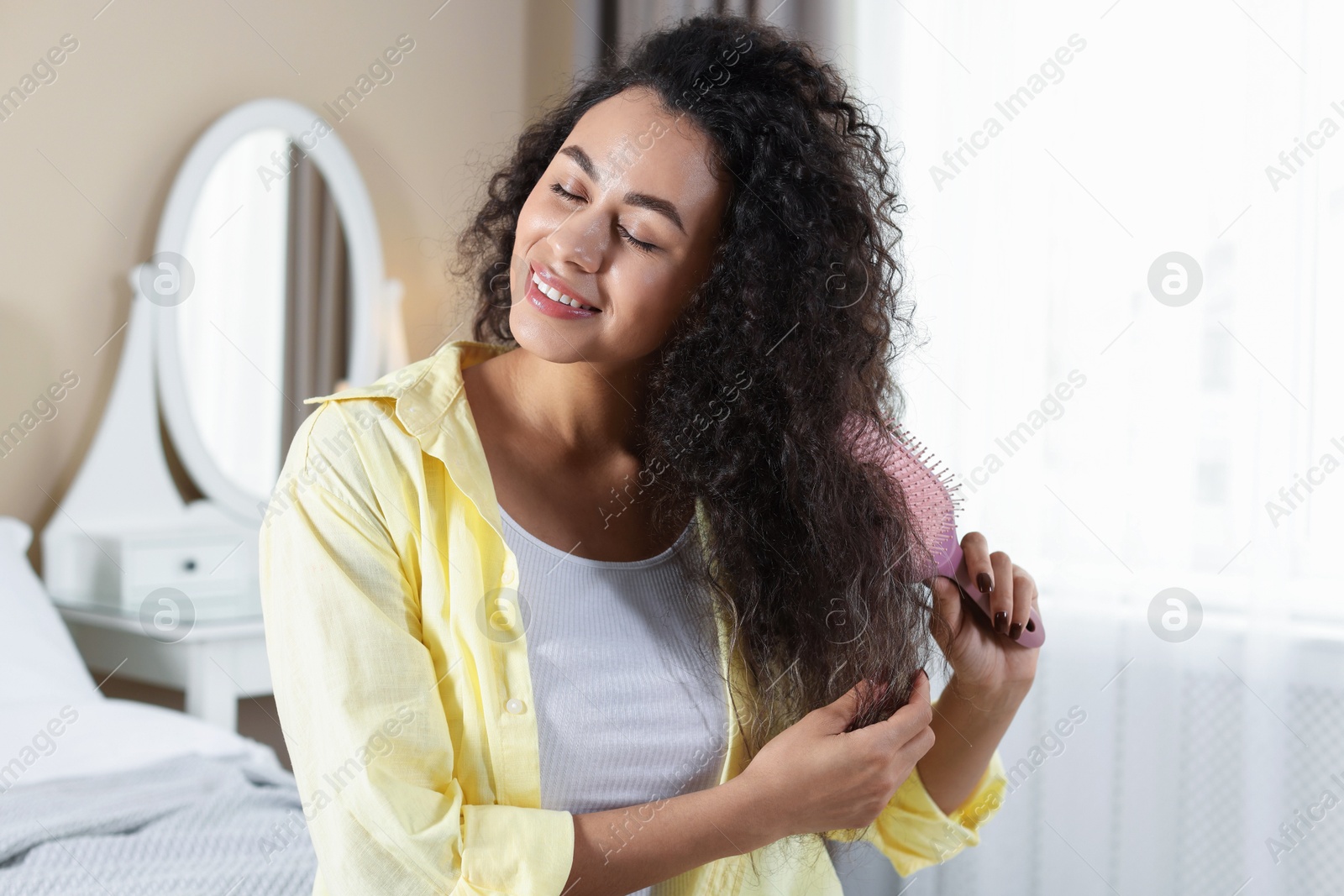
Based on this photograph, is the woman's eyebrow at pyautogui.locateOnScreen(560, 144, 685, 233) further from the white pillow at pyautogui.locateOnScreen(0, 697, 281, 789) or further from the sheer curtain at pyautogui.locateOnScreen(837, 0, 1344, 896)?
the white pillow at pyautogui.locateOnScreen(0, 697, 281, 789)

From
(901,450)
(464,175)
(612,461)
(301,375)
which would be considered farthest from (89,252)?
(901,450)

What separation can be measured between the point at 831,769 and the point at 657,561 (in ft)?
A: 0.77

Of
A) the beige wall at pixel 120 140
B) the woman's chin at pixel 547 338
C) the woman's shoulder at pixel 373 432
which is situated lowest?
the beige wall at pixel 120 140

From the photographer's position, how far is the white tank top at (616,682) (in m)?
0.80

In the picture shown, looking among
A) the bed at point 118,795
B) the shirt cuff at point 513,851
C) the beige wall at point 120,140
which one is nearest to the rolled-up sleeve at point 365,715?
the shirt cuff at point 513,851

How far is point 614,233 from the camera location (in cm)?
87

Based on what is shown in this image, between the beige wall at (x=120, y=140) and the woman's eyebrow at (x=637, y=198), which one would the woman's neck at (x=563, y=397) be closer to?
the woman's eyebrow at (x=637, y=198)

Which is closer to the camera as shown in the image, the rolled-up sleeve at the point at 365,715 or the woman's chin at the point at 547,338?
the rolled-up sleeve at the point at 365,715

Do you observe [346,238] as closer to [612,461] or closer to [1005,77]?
[1005,77]

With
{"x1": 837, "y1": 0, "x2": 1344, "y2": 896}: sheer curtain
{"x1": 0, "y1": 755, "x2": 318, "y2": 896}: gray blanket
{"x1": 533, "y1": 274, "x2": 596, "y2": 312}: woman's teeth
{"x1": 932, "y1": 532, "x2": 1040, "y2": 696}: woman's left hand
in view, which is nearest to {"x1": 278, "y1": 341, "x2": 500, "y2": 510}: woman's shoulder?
{"x1": 533, "y1": 274, "x2": 596, "y2": 312}: woman's teeth

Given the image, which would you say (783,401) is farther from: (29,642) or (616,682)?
(29,642)

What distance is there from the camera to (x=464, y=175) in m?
2.74

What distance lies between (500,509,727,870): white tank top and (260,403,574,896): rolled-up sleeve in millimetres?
65

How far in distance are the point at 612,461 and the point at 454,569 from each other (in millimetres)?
245
